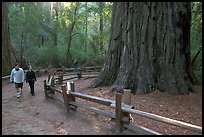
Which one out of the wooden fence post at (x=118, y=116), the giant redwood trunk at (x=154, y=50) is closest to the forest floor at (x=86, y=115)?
the wooden fence post at (x=118, y=116)

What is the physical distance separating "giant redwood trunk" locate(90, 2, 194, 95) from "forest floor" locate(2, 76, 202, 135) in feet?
1.80

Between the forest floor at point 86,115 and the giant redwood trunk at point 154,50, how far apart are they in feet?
1.80

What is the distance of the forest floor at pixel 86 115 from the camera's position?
25.0 ft

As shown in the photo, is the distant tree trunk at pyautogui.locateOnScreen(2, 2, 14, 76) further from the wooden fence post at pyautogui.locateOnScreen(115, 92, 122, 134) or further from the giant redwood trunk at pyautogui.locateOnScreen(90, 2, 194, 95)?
the wooden fence post at pyautogui.locateOnScreen(115, 92, 122, 134)

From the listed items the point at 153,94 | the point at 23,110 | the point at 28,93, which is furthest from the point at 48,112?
the point at 28,93

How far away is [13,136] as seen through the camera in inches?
283

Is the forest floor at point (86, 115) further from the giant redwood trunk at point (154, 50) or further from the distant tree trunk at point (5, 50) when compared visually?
the distant tree trunk at point (5, 50)

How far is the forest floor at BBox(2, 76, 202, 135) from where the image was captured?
25.0 feet

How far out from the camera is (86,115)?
8.95 metres

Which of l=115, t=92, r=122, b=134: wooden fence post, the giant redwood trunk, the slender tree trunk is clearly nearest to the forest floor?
l=115, t=92, r=122, b=134: wooden fence post

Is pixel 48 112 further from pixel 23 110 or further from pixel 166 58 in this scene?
pixel 166 58

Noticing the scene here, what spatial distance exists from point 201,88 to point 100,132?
21.7ft

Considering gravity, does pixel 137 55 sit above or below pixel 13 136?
above

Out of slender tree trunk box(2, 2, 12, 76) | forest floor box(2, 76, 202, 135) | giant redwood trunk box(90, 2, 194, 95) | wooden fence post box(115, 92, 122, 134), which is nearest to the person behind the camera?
wooden fence post box(115, 92, 122, 134)
